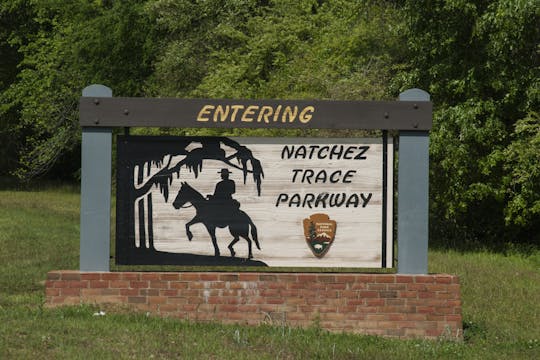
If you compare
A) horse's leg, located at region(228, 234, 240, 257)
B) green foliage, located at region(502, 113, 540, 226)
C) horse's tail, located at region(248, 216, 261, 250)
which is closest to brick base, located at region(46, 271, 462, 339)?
horse's leg, located at region(228, 234, 240, 257)

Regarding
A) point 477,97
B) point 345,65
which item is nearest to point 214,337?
point 477,97

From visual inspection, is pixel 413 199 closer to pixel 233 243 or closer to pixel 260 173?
pixel 260 173

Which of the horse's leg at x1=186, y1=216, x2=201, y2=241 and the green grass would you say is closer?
the green grass

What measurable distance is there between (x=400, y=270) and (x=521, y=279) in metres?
7.27

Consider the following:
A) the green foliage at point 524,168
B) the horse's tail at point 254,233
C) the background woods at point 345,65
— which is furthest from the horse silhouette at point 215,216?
the background woods at point 345,65

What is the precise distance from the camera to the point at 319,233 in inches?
402

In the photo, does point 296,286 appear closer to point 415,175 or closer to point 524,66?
point 415,175

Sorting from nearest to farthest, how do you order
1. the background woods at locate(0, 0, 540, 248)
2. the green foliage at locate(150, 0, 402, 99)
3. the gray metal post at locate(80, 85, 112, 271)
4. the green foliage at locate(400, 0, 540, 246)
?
1. the gray metal post at locate(80, 85, 112, 271)
2. the green foliage at locate(400, 0, 540, 246)
3. the background woods at locate(0, 0, 540, 248)
4. the green foliage at locate(150, 0, 402, 99)

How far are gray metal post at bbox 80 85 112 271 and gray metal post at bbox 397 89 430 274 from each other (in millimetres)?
3334

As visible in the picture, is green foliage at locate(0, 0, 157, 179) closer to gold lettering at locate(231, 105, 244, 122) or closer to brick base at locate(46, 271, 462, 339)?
gold lettering at locate(231, 105, 244, 122)

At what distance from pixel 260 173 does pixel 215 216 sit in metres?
0.72

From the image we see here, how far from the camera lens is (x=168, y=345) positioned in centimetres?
845

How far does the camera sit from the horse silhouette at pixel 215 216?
10.2 m

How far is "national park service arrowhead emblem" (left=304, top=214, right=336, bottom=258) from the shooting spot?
1019 centimetres
